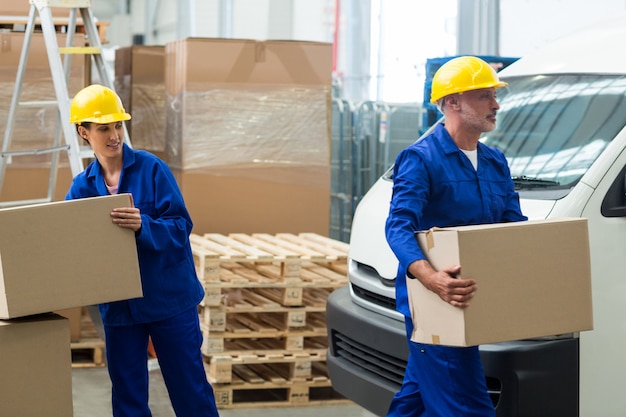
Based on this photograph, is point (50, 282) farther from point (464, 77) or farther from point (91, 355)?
point (91, 355)

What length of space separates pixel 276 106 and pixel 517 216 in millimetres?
3751

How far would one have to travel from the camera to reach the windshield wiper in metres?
4.49

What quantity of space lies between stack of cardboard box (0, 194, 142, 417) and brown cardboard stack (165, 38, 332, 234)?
3331mm

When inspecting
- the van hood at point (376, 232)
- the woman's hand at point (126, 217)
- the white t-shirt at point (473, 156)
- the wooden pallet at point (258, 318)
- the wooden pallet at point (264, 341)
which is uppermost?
the white t-shirt at point (473, 156)

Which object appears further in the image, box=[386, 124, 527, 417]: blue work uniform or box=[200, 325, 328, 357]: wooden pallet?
box=[200, 325, 328, 357]: wooden pallet

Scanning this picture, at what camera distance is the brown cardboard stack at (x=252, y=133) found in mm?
7332

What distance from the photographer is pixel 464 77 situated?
3.87 metres

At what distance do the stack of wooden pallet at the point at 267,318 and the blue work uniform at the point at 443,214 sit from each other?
234 cm

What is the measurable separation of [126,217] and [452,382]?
4.65 feet

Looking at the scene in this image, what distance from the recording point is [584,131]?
4594 mm

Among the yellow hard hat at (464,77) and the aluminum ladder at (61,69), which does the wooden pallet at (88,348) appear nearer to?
the aluminum ladder at (61,69)

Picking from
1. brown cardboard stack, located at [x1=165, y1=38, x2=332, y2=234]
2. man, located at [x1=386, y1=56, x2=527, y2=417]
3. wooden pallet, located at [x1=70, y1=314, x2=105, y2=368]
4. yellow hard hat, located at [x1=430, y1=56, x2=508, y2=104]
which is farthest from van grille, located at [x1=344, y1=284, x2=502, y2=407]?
wooden pallet, located at [x1=70, y1=314, x2=105, y2=368]

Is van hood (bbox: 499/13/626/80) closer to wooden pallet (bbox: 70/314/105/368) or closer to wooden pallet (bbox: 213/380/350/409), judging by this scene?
wooden pallet (bbox: 213/380/350/409)

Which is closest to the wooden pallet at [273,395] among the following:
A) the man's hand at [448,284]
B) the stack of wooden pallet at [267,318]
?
the stack of wooden pallet at [267,318]
